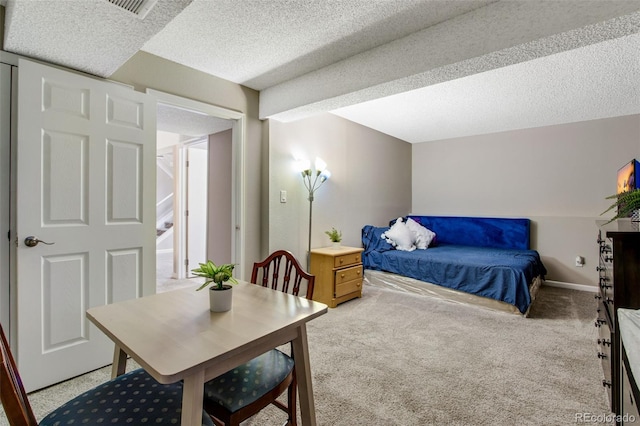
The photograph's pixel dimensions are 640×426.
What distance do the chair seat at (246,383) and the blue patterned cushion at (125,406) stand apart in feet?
0.32

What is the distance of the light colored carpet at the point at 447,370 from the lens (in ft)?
5.50

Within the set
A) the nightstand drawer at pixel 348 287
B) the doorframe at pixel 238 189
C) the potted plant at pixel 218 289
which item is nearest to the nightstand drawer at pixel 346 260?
the nightstand drawer at pixel 348 287

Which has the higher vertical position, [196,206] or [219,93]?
[219,93]

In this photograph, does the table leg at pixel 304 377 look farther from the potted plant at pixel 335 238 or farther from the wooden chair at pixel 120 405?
the potted plant at pixel 335 238

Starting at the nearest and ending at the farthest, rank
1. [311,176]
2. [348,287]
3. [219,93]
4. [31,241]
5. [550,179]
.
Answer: [31,241] → [219,93] → [348,287] → [311,176] → [550,179]

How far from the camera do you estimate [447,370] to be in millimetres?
2105

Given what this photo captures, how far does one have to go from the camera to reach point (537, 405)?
174 cm

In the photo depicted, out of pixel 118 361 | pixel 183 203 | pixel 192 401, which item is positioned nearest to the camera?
pixel 192 401

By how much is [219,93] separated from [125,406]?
2539mm

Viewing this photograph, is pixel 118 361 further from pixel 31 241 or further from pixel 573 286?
pixel 573 286

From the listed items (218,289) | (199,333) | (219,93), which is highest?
(219,93)

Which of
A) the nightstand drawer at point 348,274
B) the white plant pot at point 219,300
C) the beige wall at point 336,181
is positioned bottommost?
the nightstand drawer at point 348,274

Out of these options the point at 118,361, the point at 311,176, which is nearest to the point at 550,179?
the point at 311,176

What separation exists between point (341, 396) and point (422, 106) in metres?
3.20
